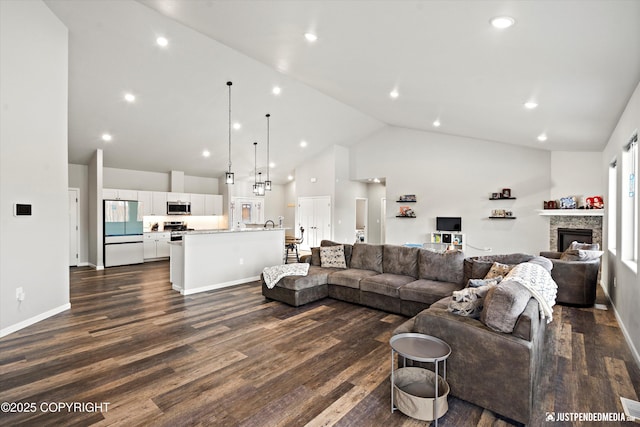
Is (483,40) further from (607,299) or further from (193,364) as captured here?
(607,299)

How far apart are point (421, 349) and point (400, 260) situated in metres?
2.84

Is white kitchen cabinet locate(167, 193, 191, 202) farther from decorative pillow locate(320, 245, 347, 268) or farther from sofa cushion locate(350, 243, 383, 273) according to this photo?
sofa cushion locate(350, 243, 383, 273)

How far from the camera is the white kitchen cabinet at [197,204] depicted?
9.68m

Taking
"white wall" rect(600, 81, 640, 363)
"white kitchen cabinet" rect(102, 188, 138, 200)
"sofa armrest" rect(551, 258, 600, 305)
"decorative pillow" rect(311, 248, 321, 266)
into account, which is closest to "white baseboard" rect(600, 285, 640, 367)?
"white wall" rect(600, 81, 640, 363)

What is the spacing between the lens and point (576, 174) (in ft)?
22.4

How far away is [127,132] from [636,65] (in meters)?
8.08

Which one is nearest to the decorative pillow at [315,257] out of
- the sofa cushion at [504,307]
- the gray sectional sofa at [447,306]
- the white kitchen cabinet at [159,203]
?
the gray sectional sofa at [447,306]

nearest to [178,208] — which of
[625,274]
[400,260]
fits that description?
[400,260]

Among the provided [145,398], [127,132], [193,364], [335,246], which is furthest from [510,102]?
[127,132]

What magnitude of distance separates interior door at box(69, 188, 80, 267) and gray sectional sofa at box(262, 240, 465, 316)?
5842mm

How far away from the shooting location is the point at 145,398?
2.38 metres

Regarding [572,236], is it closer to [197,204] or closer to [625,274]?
[625,274]

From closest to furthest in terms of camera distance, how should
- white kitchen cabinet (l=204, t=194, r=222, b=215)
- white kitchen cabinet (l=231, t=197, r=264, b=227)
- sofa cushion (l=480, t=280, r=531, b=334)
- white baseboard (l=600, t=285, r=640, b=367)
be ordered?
sofa cushion (l=480, t=280, r=531, b=334) → white baseboard (l=600, t=285, r=640, b=367) → white kitchen cabinet (l=204, t=194, r=222, b=215) → white kitchen cabinet (l=231, t=197, r=264, b=227)

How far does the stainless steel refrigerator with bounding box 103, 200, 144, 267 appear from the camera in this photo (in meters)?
7.80
